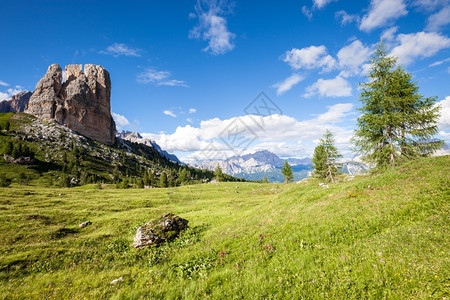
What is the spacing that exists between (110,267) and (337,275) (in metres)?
13.6

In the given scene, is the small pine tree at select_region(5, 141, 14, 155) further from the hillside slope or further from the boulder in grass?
the boulder in grass

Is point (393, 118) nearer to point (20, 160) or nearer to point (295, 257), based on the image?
point (295, 257)

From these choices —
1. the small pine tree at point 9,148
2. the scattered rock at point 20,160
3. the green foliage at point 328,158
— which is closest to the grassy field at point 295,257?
the green foliage at point 328,158

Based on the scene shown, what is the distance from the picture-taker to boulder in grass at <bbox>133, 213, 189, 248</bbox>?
50.0 ft

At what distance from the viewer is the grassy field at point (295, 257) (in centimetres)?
609

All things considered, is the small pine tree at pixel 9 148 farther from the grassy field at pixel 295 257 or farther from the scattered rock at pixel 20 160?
the grassy field at pixel 295 257

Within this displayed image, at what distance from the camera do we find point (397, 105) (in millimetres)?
25234

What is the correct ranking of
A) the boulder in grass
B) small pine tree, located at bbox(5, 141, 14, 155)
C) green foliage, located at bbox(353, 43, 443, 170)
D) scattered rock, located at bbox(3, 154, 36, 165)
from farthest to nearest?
small pine tree, located at bbox(5, 141, 14, 155)
scattered rock, located at bbox(3, 154, 36, 165)
green foliage, located at bbox(353, 43, 443, 170)
the boulder in grass

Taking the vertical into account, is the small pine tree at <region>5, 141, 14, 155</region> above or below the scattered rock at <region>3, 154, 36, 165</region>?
above

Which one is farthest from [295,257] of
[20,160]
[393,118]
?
[20,160]

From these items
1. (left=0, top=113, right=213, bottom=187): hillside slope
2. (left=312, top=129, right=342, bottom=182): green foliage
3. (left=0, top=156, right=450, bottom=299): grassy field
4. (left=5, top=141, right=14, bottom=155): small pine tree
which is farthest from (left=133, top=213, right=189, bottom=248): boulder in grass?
(left=5, top=141, right=14, bottom=155): small pine tree

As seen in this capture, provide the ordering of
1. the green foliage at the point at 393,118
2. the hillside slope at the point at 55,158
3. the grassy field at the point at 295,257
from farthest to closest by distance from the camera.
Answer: the hillside slope at the point at 55,158 < the green foliage at the point at 393,118 < the grassy field at the point at 295,257

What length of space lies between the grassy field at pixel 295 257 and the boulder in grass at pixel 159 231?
1008 millimetres

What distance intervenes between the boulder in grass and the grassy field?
101 cm
